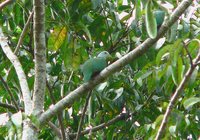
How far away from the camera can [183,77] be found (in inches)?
50.1

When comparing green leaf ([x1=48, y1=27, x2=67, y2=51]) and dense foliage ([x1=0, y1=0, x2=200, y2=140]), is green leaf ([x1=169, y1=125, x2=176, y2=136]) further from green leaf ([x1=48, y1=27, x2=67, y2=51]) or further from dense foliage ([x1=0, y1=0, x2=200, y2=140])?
green leaf ([x1=48, y1=27, x2=67, y2=51])

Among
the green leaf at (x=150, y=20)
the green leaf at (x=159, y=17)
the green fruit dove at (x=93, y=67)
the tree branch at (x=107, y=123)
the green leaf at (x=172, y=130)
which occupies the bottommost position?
the tree branch at (x=107, y=123)

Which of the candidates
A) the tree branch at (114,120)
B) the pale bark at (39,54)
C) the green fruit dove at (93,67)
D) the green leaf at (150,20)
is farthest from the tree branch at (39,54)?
the tree branch at (114,120)

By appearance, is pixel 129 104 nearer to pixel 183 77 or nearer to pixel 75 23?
pixel 75 23

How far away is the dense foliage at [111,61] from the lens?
1.63 m

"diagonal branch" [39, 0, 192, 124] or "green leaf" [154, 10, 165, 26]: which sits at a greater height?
"green leaf" [154, 10, 165, 26]

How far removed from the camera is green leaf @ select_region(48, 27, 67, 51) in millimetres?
1614

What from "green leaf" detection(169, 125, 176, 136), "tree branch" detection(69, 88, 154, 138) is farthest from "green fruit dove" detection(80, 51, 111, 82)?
"tree branch" detection(69, 88, 154, 138)

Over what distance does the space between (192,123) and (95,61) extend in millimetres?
581

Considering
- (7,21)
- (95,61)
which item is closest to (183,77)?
(95,61)

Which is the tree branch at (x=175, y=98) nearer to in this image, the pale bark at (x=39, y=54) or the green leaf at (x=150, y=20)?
the green leaf at (x=150, y=20)

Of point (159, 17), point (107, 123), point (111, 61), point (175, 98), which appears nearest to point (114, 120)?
point (107, 123)

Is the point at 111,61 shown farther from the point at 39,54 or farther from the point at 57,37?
the point at 39,54

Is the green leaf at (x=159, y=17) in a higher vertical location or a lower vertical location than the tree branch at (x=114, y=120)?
higher
